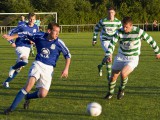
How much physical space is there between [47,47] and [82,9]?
4896 centimetres

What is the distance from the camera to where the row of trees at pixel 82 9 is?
4975 cm

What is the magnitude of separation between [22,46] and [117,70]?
2819mm

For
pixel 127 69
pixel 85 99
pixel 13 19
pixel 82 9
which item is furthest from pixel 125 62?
pixel 82 9

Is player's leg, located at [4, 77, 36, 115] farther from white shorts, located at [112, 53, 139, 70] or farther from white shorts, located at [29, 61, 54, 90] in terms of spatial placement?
white shorts, located at [112, 53, 139, 70]

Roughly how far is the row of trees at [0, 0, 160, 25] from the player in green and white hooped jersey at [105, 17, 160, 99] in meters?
40.4

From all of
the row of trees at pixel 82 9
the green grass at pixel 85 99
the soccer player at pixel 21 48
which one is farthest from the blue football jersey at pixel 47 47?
the row of trees at pixel 82 9

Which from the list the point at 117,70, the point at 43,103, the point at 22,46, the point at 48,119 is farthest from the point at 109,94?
the point at 22,46

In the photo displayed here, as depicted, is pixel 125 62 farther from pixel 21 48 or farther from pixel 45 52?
pixel 21 48

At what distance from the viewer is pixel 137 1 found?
58438 mm

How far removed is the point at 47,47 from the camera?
281 inches

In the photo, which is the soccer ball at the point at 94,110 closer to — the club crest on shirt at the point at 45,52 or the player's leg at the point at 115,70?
the club crest on shirt at the point at 45,52

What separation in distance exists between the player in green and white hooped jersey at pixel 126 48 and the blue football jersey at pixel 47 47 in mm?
1327

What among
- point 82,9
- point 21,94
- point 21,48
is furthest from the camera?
point 82,9

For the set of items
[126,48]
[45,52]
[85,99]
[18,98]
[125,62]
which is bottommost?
[85,99]
